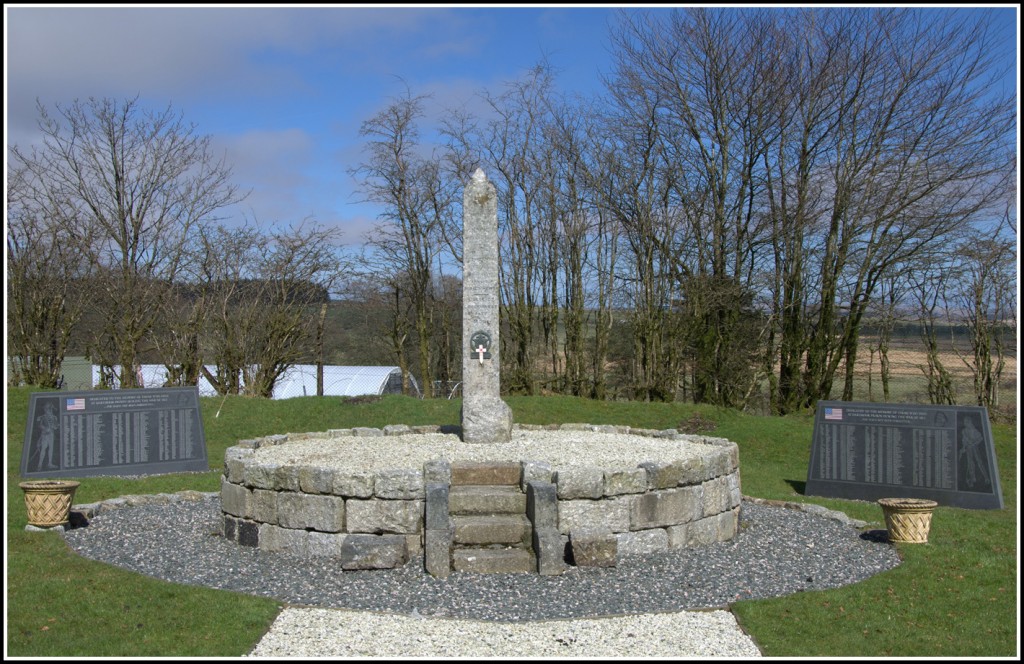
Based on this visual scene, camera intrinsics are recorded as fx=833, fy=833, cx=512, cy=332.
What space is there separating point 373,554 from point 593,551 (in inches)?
84.4

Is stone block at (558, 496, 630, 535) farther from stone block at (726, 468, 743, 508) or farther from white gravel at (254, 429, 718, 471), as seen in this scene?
stone block at (726, 468, 743, 508)

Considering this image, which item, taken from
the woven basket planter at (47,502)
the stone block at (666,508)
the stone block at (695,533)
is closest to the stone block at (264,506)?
the woven basket planter at (47,502)

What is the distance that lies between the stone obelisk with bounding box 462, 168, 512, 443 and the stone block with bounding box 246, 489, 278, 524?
2837 mm

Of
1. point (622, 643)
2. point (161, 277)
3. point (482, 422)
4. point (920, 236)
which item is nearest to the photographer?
point (622, 643)

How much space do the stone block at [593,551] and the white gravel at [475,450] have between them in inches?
49.3

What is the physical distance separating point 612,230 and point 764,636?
17732 millimetres

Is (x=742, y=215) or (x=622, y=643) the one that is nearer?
(x=622, y=643)

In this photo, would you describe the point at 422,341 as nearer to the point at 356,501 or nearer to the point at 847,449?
the point at 847,449

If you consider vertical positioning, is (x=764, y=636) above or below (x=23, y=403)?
below

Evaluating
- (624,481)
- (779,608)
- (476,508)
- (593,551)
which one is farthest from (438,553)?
(779,608)

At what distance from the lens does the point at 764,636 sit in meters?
6.36

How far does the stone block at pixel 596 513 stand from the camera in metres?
8.57

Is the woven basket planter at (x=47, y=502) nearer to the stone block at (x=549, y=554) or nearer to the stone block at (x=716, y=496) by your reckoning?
the stone block at (x=549, y=554)

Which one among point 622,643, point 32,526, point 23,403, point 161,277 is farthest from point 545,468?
point 161,277
